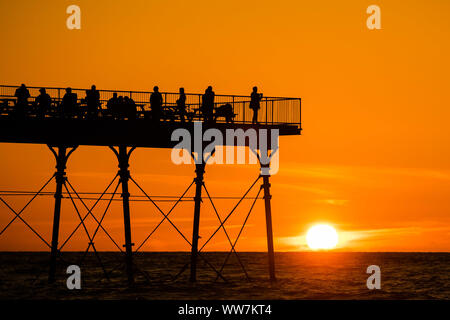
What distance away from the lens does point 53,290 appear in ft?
163

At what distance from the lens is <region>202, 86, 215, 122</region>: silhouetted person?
38875mm

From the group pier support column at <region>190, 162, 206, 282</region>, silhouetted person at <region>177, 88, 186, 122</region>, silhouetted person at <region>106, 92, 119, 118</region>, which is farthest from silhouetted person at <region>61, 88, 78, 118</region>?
pier support column at <region>190, 162, 206, 282</region>

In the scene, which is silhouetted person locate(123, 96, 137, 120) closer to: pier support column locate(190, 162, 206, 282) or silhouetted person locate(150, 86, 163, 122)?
silhouetted person locate(150, 86, 163, 122)

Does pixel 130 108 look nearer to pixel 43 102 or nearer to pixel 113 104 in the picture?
pixel 113 104

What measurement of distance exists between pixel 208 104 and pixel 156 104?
7.33ft

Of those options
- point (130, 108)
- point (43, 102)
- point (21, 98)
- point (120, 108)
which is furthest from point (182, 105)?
point (21, 98)

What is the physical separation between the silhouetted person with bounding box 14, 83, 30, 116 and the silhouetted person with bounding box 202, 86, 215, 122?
7276mm

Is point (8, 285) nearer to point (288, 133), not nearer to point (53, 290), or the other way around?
point (53, 290)

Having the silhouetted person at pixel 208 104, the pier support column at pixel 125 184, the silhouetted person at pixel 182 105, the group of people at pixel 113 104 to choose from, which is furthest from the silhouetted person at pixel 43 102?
the silhouetted person at pixel 208 104

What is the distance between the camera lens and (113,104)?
38.3 meters

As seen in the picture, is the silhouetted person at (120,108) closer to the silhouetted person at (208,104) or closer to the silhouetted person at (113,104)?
the silhouetted person at (113,104)

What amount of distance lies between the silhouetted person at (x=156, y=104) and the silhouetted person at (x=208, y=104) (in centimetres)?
186

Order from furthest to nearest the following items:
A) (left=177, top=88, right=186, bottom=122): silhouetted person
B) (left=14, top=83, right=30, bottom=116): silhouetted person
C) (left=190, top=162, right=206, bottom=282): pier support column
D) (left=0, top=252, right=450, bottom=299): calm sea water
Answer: (left=0, top=252, right=450, bottom=299): calm sea water, (left=190, top=162, right=206, bottom=282): pier support column, (left=177, top=88, right=186, bottom=122): silhouetted person, (left=14, top=83, right=30, bottom=116): silhouetted person
